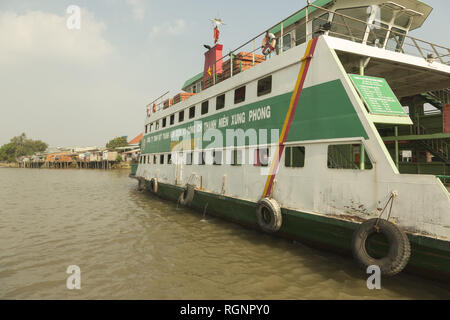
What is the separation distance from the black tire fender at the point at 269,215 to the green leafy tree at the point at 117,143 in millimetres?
73036

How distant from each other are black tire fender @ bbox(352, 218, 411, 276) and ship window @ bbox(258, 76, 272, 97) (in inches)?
170

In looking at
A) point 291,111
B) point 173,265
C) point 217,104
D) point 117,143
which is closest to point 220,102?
point 217,104

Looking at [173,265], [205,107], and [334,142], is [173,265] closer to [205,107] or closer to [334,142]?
[334,142]

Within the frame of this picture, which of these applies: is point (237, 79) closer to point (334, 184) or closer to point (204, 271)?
point (334, 184)

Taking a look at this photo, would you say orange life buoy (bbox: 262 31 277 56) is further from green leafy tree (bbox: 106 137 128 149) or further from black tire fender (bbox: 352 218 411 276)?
green leafy tree (bbox: 106 137 128 149)

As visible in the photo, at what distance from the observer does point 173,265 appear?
591 centimetres

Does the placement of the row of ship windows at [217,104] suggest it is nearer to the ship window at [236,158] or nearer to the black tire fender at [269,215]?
the ship window at [236,158]

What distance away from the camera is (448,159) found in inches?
410

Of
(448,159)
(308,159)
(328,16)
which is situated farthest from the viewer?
(448,159)

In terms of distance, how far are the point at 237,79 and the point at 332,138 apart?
4245 mm

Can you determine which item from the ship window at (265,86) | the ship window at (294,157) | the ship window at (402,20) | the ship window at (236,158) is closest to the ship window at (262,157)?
the ship window at (294,157)

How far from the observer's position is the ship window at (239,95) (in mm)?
8648
